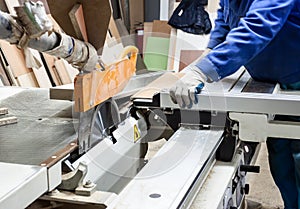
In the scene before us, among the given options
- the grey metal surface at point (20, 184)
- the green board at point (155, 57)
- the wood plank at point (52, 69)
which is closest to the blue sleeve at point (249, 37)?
the green board at point (155, 57)

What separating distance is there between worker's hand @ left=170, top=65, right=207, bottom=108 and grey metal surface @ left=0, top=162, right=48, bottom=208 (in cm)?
59

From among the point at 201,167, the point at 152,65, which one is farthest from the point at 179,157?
the point at 152,65

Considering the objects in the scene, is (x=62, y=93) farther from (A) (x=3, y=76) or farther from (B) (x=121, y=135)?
(A) (x=3, y=76)

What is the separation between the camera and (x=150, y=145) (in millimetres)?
1925

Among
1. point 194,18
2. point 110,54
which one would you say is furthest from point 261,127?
point 194,18

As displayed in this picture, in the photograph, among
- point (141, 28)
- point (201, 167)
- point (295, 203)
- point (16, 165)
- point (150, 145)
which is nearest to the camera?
point (16, 165)

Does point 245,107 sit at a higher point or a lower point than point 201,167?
higher

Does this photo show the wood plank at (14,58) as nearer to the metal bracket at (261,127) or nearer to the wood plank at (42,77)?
the wood plank at (42,77)

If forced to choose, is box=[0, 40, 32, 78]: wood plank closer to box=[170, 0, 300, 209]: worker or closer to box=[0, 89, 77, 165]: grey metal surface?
box=[0, 89, 77, 165]: grey metal surface

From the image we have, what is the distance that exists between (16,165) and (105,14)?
1.36ft

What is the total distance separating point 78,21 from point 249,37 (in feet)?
1.90

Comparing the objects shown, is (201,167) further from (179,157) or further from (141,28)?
(141,28)

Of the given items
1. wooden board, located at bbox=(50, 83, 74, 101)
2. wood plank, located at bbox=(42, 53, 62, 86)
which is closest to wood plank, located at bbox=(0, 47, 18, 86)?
wood plank, located at bbox=(42, 53, 62, 86)

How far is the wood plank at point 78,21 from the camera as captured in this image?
1018 millimetres
